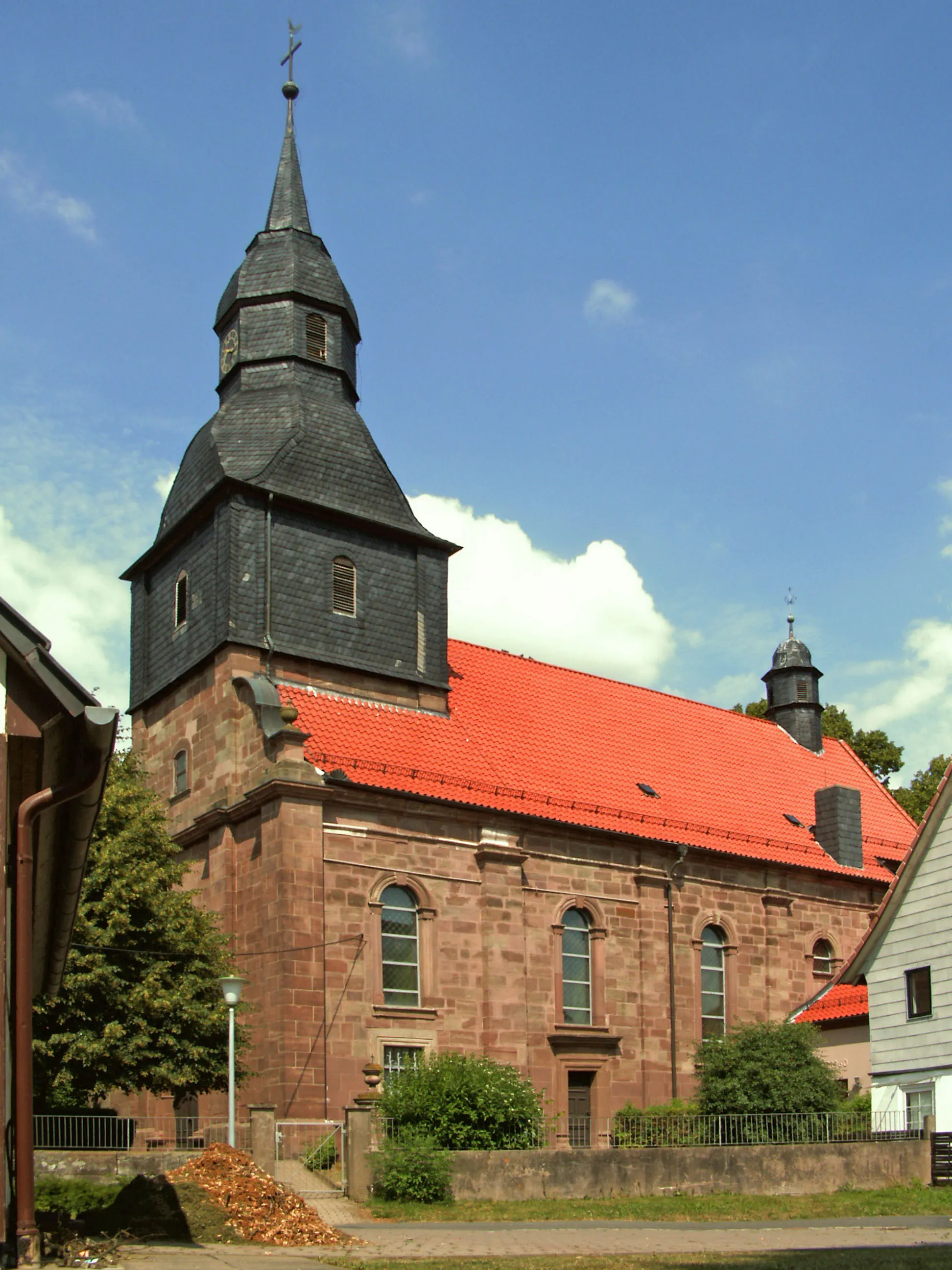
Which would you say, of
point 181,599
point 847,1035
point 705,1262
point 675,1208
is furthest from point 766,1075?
point 181,599

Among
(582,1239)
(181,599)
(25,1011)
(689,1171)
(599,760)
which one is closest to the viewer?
(25,1011)

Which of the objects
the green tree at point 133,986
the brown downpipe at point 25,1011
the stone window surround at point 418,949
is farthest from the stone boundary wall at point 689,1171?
the brown downpipe at point 25,1011

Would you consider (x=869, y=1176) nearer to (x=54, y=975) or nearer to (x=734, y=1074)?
(x=734, y=1074)

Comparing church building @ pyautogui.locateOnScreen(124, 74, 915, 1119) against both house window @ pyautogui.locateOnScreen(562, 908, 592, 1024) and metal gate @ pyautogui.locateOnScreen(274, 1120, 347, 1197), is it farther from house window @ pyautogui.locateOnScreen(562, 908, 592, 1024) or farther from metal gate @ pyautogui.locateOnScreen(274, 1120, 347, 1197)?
metal gate @ pyautogui.locateOnScreen(274, 1120, 347, 1197)

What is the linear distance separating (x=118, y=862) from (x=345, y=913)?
5002 millimetres

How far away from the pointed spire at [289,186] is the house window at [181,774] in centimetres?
1345

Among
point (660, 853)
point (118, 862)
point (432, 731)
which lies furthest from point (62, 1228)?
point (660, 853)

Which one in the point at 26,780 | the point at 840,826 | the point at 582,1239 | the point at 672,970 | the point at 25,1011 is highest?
the point at 840,826

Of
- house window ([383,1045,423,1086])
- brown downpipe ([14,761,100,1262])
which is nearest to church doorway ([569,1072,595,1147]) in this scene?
house window ([383,1045,423,1086])

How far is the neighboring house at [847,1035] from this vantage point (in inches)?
1190

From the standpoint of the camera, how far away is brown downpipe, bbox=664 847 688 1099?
3247 centimetres

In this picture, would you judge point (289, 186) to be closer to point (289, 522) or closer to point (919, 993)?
point (289, 522)

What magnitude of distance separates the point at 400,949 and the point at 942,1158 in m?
11.0

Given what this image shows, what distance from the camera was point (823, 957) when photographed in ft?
122
